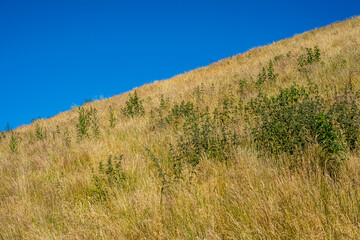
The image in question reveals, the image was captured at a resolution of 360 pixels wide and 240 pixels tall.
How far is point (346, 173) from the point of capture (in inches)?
→ 88.7

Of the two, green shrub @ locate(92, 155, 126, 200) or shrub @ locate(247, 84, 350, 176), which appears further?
green shrub @ locate(92, 155, 126, 200)

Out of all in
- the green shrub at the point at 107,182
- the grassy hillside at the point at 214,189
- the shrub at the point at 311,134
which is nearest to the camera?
the grassy hillside at the point at 214,189

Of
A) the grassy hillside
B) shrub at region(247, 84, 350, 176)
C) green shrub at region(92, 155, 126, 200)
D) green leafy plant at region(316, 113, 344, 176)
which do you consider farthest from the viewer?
green shrub at region(92, 155, 126, 200)

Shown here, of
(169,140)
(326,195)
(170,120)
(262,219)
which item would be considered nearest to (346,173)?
(326,195)

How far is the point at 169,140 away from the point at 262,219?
3.08m

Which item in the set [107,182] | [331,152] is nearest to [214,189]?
[331,152]

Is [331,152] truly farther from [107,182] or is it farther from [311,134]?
[107,182]

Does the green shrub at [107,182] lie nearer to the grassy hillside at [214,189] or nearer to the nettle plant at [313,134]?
the grassy hillside at [214,189]

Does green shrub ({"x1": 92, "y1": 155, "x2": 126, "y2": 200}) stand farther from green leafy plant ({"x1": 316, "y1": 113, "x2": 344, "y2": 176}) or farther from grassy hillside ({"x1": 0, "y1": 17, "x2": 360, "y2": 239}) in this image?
green leafy plant ({"x1": 316, "y1": 113, "x2": 344, "y2": 176})

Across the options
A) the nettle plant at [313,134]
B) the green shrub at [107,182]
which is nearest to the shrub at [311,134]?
the nettle plant at [313,134]

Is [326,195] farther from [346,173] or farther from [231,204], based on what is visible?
[231,204]

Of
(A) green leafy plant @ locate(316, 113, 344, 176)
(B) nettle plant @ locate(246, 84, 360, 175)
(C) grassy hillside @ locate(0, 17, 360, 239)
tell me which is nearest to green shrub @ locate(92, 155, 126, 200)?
(C) grassy hillside @ locate(0, 17, 360, 239)

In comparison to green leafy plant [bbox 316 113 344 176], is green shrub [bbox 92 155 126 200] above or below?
above

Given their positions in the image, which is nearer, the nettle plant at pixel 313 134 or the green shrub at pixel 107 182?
the nettle plant at pixel 313 134
